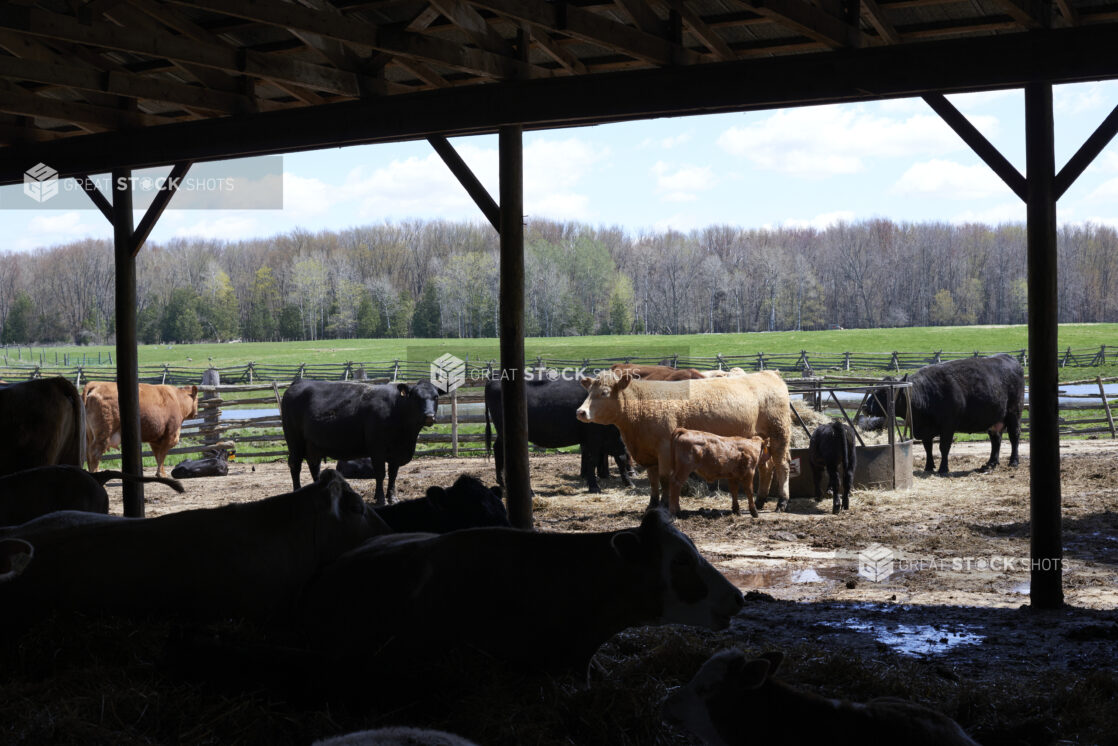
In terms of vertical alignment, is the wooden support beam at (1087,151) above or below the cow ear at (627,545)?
above

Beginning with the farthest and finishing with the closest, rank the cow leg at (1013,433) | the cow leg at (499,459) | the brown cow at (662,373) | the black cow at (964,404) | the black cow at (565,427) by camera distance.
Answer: the black cow at (964,404), the cow leg at (1013,433), the black cow at (565,427), the brown cow at (662,373), the cow leg at (499,459)

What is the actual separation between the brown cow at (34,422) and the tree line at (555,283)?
4870cm

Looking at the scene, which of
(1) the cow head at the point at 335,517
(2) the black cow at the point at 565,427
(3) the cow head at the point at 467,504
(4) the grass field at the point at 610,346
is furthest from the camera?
(4) the grass field at the point at 610,346

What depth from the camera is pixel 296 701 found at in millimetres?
2854

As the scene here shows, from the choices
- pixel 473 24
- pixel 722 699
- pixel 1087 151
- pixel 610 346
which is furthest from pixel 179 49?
pixel 610 346

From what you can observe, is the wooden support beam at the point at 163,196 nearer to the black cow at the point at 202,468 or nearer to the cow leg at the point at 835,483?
the cow leg at the point at 835,483

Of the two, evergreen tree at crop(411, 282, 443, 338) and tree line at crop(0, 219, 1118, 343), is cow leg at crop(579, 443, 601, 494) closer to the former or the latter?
tree line at crop(0, 219, 1118, 343)

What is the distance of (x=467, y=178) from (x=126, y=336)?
3647 millimetres

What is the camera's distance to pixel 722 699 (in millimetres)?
2723

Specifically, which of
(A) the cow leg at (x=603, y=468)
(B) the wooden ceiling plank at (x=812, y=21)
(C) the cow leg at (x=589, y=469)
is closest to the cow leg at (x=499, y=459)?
(C) the cow leg at (x=589, y=469)

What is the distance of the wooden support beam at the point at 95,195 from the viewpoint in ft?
25.4

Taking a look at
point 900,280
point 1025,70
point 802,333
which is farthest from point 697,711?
point 900,280

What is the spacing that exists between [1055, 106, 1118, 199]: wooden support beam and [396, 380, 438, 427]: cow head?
823cm

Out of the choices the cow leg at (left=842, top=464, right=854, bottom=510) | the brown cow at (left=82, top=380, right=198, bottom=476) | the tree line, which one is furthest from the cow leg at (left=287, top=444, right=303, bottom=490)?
the tree line
